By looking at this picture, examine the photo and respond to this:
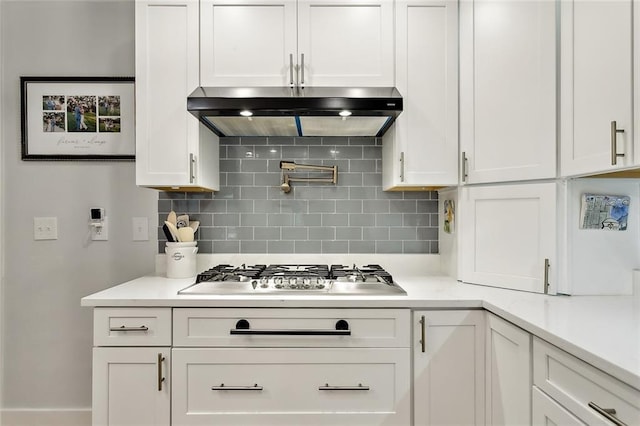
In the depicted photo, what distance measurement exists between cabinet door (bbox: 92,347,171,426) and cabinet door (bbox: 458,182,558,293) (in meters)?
1.46

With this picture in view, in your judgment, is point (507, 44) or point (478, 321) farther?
point (507, 44)

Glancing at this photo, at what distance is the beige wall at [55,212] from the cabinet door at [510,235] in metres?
1.89

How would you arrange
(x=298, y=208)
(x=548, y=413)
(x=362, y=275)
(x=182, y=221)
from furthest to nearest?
1. (x=298, y=208)
2. (x=182, y=221)
3. (x=362, y=275)
4. (x=548, y=413)

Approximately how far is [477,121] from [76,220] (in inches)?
89.1

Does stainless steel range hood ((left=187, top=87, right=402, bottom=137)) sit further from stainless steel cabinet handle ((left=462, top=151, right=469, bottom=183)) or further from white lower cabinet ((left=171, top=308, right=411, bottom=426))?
white lower cabinet ((left=171, top=308, right=411, bottom=426))

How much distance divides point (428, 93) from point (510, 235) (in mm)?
788

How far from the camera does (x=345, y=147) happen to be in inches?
88.7

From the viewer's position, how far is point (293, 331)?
1.55 m

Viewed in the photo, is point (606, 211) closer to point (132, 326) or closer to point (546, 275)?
point (546, 275)

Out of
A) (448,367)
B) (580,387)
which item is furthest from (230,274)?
(580,387)

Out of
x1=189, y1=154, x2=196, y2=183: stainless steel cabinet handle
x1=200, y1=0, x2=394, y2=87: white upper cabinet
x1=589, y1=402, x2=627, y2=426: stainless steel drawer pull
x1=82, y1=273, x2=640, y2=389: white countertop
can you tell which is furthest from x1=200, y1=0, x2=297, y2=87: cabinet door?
x1=589, y1=402, x2=627, y2=426: stainless steel drawer pull

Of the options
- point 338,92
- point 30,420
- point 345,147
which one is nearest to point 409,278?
point 345,147

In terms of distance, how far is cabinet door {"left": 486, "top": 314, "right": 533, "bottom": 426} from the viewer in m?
1.24

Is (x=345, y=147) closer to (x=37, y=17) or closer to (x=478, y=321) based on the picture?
(x=478, y=321)
